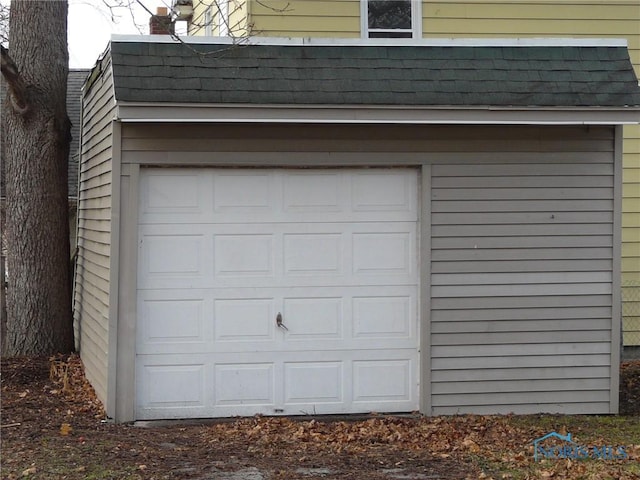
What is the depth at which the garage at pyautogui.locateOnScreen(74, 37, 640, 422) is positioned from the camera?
849 cm

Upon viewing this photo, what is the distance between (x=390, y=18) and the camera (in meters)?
13.1

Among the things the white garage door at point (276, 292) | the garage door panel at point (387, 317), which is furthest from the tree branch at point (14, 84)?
the garage door panel at point (387, 317)

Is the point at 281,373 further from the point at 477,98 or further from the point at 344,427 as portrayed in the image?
the point at 477,98

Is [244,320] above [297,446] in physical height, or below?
above

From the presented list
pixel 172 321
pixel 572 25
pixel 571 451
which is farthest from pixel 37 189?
pixel 572 25

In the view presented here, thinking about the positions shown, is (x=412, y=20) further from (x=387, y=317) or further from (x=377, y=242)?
(x=387, y=317)

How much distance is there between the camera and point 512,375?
29.3 feet

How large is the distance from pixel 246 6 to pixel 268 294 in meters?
5.36

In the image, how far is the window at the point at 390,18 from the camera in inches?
511

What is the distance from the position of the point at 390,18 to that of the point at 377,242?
5.28 meters

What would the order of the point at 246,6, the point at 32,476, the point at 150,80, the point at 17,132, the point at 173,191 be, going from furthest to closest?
the point at 246,6
the point at 17,132
the point at 173,191
the point at 150,80
the point at 32,476

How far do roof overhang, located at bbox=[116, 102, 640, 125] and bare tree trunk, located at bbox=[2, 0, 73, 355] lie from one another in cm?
415

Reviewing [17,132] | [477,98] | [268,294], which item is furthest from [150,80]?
[17,132]

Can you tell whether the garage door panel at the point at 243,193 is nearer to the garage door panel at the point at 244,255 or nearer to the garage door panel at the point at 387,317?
the garage door panel at the point at 244,255
